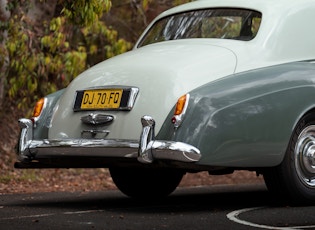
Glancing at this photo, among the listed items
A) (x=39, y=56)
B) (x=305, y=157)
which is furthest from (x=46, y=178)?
(x=305, y=157)

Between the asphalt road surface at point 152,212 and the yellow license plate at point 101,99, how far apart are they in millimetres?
894

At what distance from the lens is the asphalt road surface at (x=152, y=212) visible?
6.98 m

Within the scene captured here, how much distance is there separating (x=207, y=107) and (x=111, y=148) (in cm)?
87

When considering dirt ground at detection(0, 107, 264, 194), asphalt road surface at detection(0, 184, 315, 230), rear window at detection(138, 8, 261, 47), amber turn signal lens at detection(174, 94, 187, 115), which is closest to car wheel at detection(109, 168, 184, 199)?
asphalt road surface at detection(0, 184, 315, 230)

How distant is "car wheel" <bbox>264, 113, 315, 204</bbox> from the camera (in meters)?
8.04

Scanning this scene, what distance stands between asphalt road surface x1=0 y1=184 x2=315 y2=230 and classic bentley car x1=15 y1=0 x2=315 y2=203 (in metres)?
0.38

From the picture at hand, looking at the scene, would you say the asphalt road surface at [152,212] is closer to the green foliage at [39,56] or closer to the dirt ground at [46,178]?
the dirt ground at [46,178]

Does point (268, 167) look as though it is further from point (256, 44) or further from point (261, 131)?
point (256, 44)

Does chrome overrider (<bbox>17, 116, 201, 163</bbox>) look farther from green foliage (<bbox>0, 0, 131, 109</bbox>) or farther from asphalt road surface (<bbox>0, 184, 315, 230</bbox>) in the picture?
green foliage (<bbox>0, 0, 131, 109</bbox>)

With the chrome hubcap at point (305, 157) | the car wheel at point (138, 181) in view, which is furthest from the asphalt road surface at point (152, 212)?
the chrome hubcap at point (305, 157)

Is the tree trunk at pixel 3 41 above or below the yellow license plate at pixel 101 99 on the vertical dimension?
below

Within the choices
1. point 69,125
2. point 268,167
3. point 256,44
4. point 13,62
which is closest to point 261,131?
point 268,167

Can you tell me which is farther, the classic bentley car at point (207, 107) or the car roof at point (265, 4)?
the car roof at point (265, 4)

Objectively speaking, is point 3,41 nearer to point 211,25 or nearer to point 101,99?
point 211,25
